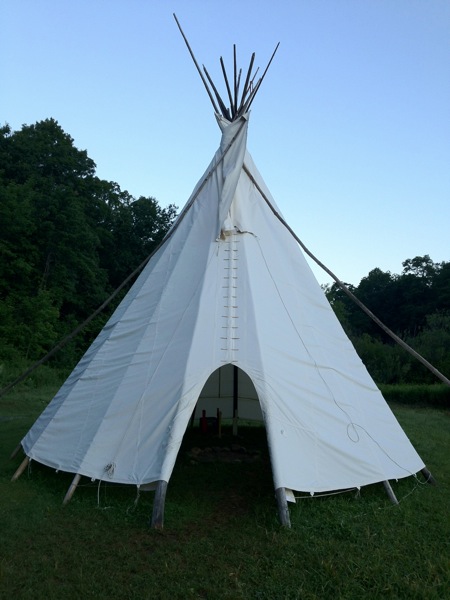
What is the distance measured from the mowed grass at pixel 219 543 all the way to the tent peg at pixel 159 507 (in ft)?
0.24

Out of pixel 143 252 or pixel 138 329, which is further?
pixel 143 252

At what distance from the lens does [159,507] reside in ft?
12.9

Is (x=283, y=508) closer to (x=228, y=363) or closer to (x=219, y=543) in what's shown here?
(x=219, y=543)

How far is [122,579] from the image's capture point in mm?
3174

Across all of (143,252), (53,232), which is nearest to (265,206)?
(53,232)

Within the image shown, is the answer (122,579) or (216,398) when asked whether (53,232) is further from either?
(122,579)

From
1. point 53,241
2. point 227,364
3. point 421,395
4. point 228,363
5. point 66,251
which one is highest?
point 53,241

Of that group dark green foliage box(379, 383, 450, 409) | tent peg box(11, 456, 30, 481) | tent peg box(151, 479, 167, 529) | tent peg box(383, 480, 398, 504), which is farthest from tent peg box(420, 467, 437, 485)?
dark green foliage box(379, 383, 450, 409)

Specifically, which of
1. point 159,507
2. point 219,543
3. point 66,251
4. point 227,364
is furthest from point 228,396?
point 66,251

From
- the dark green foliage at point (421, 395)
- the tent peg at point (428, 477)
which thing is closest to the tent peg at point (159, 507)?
the tent peg at point (428, 477)

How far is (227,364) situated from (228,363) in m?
0.69

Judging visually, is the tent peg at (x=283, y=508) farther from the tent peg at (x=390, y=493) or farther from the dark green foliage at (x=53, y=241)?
the dark green foliage at (x=53, y=241)

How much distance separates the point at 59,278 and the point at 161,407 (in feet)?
54.7

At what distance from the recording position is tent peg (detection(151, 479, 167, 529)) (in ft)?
12.8
